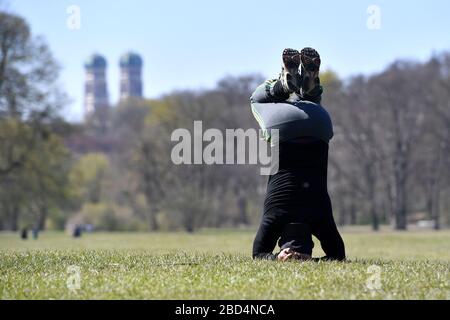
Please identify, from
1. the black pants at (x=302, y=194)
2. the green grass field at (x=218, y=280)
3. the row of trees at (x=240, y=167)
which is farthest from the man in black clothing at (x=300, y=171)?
the row of trees at (x=240, y=167)

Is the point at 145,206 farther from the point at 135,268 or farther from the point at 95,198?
the point at 135,268

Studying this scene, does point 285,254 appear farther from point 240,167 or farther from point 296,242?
point 240,167

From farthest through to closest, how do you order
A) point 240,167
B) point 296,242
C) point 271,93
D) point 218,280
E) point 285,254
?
point 240,167, point 271,93, point 296,242, point 285,254, point 218,280

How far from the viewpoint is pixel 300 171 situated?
10461 mm

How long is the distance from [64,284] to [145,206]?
7273 cm

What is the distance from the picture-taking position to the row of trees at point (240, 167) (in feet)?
203

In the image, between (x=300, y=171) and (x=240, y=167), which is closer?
(x=300, y=171)

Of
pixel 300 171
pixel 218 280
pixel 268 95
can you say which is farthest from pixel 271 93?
pixel 218 280

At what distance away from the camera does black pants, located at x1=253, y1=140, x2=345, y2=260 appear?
34.1 ft

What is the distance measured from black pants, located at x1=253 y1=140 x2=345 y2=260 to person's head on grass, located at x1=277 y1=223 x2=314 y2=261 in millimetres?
25

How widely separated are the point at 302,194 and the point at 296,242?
0.56m

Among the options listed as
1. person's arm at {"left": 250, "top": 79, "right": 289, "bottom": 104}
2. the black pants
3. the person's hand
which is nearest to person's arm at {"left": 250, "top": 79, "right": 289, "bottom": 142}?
person's arm at {"left": 250, "top": 79, "right": 289, "bottom": 104}

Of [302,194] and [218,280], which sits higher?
[302,194]

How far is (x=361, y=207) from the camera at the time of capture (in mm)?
84125
